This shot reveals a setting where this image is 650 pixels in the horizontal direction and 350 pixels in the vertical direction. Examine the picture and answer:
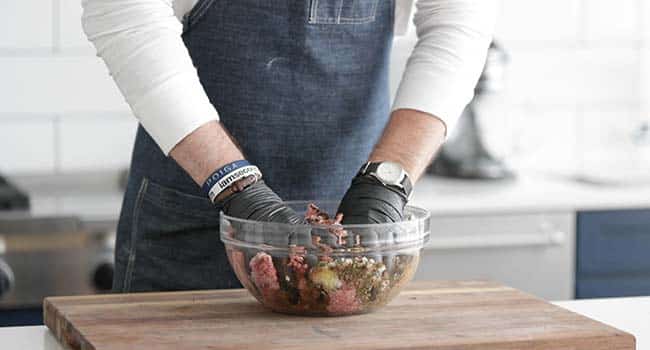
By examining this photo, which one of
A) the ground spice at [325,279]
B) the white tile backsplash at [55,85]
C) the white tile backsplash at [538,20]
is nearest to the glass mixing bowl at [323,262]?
the ground spice at [325,279]

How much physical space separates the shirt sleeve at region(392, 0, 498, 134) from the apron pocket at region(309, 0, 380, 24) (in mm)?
70

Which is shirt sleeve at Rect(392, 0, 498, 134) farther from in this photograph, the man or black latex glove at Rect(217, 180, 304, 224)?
black latex glove at Rect(217, 180, 304, 224)

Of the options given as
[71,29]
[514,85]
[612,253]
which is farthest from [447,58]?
[514,85]

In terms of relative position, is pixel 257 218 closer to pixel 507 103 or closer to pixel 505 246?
pixel 505 246

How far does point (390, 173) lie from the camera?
1.23m

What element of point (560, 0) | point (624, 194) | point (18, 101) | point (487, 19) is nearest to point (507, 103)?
point (560, 0)

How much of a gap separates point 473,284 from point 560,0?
164cm

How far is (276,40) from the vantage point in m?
1.46

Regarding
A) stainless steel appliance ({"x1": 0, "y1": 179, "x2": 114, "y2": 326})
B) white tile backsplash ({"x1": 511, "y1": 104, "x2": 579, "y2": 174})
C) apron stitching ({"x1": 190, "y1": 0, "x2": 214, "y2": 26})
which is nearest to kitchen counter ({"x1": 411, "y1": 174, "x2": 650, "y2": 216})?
white tile backsplash ({"x1": 511, "y1": 104, "x2": 579, "y2": 174})

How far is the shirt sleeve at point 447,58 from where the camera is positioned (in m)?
1.38

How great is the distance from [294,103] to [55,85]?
3.91 feet

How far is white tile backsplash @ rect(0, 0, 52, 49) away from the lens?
8.20ft

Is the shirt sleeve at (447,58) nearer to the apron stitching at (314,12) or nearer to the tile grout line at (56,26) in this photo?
the apron stitching at (314,12)

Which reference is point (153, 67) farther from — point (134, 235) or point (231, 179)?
point (134, 235)
